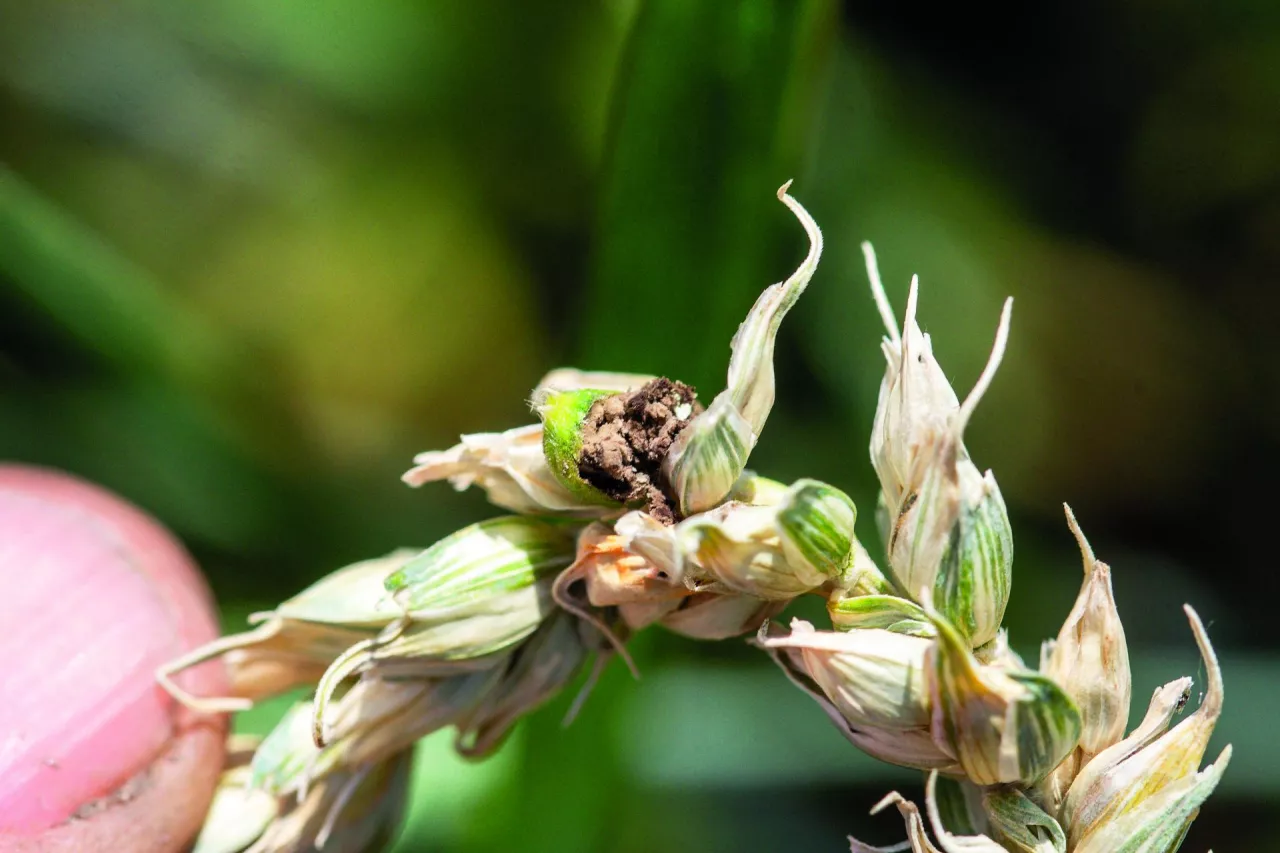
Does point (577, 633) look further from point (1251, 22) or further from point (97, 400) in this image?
point (1251, 22)

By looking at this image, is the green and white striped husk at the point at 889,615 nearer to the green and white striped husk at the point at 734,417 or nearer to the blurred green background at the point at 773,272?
the green and white striped husk at the point at 734,417

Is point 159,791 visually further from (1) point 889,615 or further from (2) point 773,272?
(2) point 773,272

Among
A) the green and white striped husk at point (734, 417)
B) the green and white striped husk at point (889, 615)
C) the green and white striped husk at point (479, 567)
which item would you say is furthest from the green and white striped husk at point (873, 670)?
the green and white striped husk at point (479, 567)

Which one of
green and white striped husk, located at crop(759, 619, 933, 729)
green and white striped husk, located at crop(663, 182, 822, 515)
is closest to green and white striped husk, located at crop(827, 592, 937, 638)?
green and white striped husk, located at crop(759, 619, 933, 729)

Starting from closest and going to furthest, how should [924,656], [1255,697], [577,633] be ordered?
[924,656] < [577,633] < [1255,697]

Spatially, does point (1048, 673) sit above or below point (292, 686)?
above

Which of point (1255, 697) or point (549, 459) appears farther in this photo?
point (1255, 697)

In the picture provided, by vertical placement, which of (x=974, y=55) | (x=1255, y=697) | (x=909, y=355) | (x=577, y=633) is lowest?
(x=1255, y=697)

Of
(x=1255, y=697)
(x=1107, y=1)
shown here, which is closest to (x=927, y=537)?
(x=1255, y=697)
